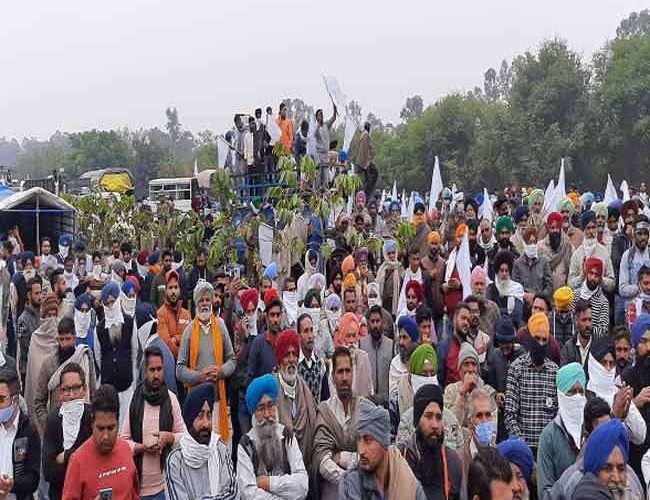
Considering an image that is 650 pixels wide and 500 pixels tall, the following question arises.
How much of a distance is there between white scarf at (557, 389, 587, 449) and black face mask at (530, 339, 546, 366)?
710 mm

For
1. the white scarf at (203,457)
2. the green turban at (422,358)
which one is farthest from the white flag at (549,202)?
the white scarf at (203,457)

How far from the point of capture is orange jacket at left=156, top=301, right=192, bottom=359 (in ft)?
24.9

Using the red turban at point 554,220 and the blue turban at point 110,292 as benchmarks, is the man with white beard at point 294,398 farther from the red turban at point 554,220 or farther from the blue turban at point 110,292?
the red turban at point 554,220

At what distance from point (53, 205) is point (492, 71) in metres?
114

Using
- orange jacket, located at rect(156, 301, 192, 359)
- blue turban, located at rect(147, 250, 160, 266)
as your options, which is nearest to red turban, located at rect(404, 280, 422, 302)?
orange jacket, located at rect(156, 301, 192, 359)

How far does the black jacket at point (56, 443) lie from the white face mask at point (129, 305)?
2936 mm

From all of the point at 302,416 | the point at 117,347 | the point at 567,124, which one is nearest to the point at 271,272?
the point at 117,347

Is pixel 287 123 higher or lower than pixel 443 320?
higher

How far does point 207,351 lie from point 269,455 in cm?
215

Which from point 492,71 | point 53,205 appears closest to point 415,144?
point 53,205

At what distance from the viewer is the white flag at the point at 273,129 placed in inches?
539

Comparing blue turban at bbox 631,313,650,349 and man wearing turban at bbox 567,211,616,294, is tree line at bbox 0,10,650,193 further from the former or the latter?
blue turban at bbox 631,313,650,349

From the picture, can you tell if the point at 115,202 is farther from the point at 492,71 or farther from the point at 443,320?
the point at 492,71

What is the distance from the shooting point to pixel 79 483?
446 cm
